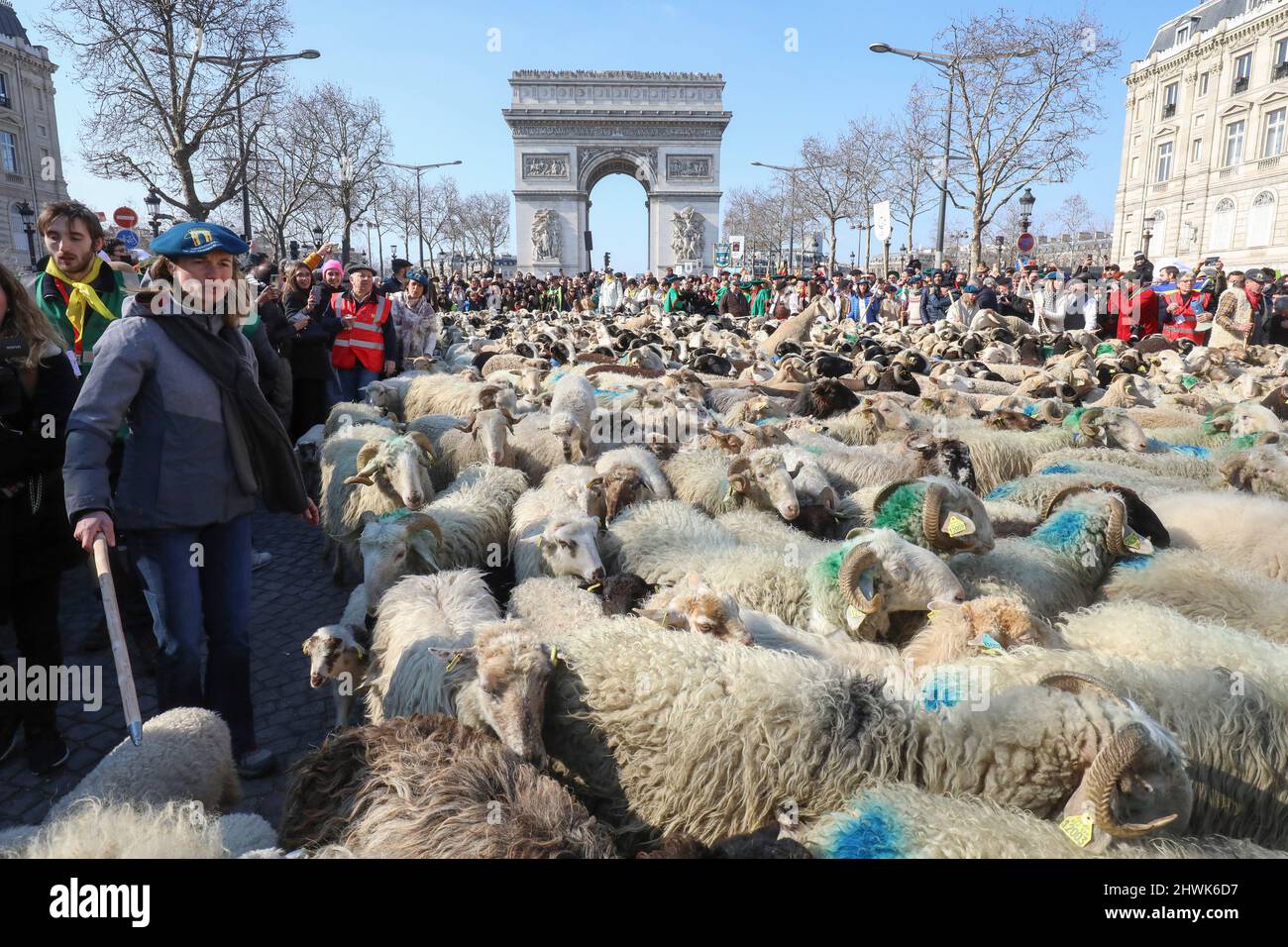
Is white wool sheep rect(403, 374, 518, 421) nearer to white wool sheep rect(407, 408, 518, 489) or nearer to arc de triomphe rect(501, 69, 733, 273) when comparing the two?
white wool sheep rect(407, 408, 518, 489)

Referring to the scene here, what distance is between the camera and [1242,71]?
153ft

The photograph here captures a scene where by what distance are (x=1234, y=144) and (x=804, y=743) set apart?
201 feet

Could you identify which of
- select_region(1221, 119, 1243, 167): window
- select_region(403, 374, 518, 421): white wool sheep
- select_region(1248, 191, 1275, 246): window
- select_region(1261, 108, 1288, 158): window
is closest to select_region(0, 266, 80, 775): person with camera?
select_region(403, 374, 518, 421): white wool sheep

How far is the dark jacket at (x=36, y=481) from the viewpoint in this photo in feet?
10.6

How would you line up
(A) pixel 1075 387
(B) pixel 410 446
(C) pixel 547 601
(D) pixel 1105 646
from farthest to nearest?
(A) pixel 1075 387 < (B) pixel 410 446 < (C) pixel 547 601 < (D) pixel 1105 646

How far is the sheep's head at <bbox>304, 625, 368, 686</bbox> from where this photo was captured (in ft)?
11.5

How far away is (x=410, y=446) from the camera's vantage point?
228 inches

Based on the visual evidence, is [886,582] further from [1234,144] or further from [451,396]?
[1234,144]

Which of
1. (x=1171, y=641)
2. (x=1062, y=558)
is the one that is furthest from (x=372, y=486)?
(x=1171, y=641)

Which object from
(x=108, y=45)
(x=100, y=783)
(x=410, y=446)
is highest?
(x=108, y=45)

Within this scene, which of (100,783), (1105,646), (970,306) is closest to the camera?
(100,783)

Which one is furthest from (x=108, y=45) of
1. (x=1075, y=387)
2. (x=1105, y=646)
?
(x=1105, y=646)

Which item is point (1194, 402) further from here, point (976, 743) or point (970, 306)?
point (970, 306)

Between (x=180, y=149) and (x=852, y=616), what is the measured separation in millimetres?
26938
